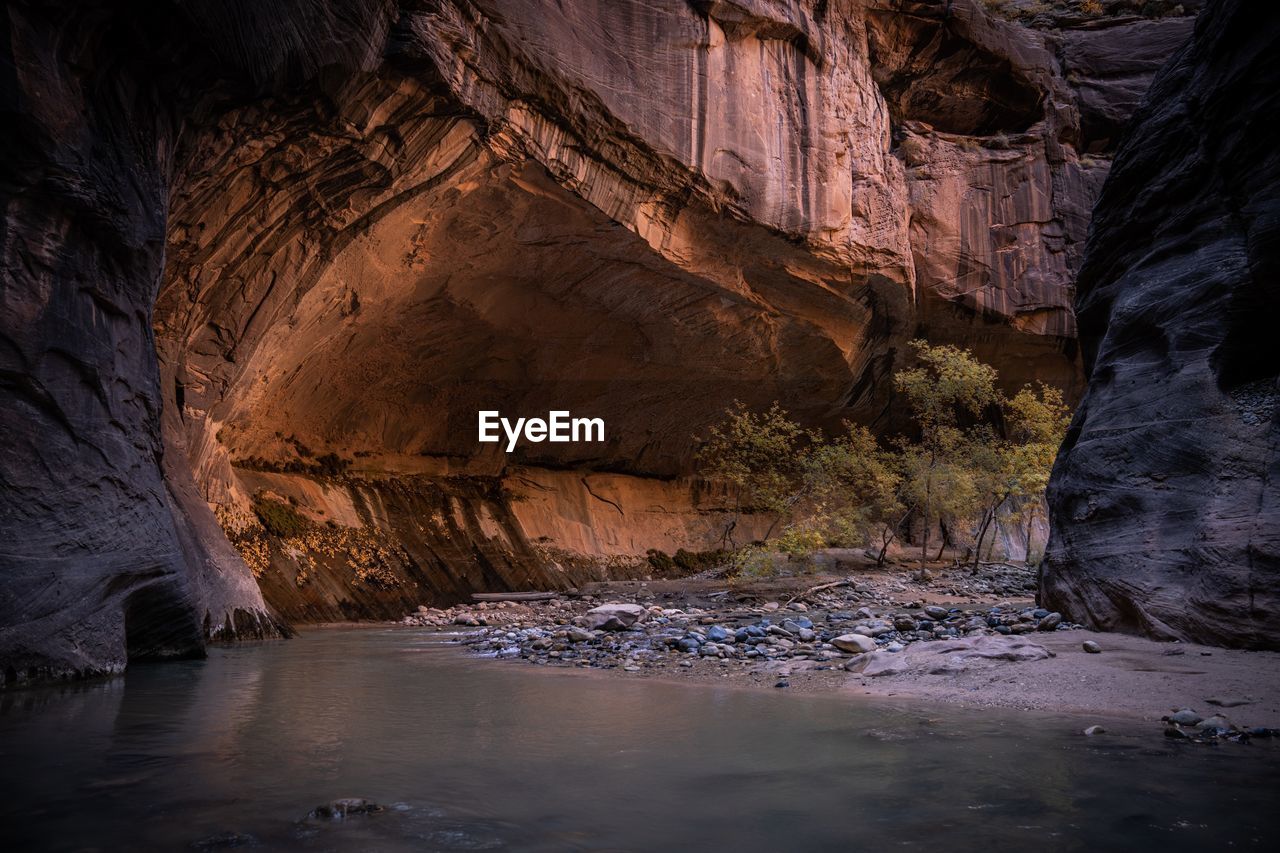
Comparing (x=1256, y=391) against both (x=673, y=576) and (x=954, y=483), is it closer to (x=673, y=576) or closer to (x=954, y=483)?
(x=954, y=483)

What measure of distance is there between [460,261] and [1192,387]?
11413mm

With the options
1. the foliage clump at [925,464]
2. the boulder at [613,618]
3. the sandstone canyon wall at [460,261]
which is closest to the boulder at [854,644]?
the boulder at [613,618]

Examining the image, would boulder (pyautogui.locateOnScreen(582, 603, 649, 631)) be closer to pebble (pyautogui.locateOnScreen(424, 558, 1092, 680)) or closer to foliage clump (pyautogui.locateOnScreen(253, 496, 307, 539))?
pebble (pyautogui.locateOnScreen(424, 558, 1092, 680))

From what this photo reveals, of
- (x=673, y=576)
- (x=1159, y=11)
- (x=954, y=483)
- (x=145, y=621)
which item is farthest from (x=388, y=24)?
(x=1159, y=11)

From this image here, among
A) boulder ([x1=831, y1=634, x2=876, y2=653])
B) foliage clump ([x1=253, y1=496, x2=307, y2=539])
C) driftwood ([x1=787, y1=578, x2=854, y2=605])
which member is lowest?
driftwood ([x1=787, y1=578, x2=854, y2=605])

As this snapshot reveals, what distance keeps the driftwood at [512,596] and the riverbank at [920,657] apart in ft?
13.1

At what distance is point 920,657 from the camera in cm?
646

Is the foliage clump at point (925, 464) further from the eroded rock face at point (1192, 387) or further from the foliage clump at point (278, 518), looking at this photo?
the foliage clump at point (278, 518)

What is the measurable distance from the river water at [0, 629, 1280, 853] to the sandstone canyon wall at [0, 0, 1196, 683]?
8.87 feet

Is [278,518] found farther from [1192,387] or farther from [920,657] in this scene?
[1192,387]

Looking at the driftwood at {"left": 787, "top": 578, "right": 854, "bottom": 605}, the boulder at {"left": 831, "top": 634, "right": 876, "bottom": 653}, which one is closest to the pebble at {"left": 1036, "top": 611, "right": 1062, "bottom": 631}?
the boulder at {"left": 831, "top": 634, "right": 876, "bottom": 653}

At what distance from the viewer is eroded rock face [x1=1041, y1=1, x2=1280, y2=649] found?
614cm

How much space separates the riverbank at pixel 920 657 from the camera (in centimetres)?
490

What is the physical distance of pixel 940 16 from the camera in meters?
20.8
